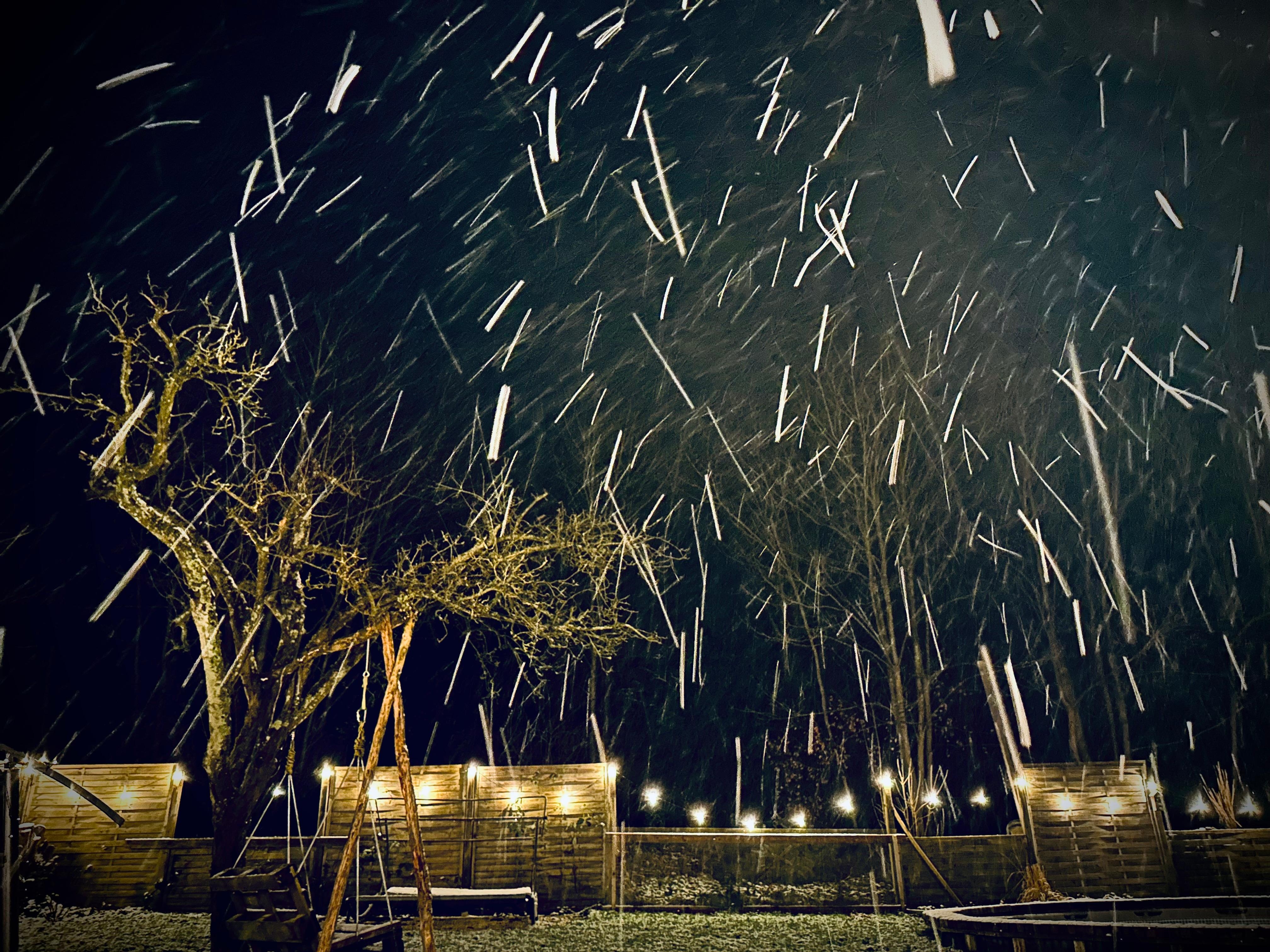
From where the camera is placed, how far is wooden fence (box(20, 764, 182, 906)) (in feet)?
40.0

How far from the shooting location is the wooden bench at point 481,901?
1038cm

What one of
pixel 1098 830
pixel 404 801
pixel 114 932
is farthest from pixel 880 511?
pixel 114 932

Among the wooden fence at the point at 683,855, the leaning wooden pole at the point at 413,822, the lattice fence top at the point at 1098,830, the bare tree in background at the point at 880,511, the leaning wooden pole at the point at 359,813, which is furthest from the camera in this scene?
the bare tree in background at the point at 880,511

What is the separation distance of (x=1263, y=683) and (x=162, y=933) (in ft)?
86.4

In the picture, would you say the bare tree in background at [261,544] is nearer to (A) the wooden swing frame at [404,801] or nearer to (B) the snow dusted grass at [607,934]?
(A) the wooden swing frame at [404,801]

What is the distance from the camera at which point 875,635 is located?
672 inches

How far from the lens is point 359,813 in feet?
25.2

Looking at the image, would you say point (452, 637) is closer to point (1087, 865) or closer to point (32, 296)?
point (32, 296)

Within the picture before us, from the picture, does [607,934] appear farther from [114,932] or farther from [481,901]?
[114,932]

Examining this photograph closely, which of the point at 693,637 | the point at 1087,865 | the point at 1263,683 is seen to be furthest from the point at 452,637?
the point at 1263,683

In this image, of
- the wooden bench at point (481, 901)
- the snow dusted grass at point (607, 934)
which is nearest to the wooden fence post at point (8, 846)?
the snow dusted grass at point (607, 934)

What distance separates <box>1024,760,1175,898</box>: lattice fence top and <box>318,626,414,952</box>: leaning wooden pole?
36.0ft

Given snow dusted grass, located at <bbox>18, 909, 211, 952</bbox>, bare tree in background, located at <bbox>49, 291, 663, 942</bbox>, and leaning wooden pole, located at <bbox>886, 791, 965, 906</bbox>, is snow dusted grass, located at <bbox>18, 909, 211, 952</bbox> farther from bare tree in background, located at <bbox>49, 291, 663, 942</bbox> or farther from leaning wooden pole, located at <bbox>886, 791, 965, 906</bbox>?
leaning wooden pole, located at <bbox>886, 791, 965, 906</bbox>

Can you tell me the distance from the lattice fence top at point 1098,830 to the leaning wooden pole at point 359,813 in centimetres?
1097
